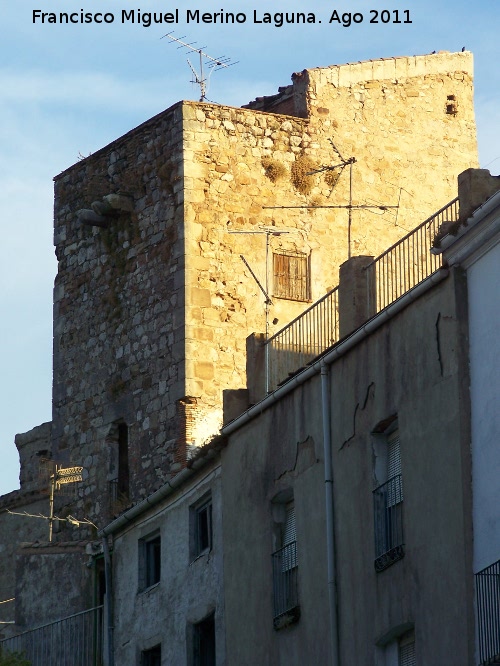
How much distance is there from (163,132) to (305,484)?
37.2 feet

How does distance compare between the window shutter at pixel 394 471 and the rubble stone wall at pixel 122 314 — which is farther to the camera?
the rubble stone wall at pixel 122 314

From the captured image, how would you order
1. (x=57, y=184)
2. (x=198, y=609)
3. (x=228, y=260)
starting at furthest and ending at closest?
(x=57, y=184), (x=228, y=260), (x=198, y=609)

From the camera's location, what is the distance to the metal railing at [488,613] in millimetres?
19031

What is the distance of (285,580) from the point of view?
2431 cm

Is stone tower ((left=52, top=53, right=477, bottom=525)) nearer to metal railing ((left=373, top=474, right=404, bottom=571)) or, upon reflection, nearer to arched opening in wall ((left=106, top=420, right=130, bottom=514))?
arched opening in wall ((left=106, top=420, right=130, bottom=514))

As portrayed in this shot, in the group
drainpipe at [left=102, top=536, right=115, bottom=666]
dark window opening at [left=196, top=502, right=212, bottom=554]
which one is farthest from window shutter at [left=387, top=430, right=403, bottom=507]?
drainpipe at [left=102, top=536, right=115, bottom=666]

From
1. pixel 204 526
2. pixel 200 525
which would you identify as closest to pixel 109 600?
pixel 200 525

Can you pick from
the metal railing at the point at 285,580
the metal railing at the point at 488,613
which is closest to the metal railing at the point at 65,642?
the metal railing at the point at 285,580

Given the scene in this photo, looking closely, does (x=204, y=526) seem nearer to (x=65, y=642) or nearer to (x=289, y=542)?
(x=289, y=542)

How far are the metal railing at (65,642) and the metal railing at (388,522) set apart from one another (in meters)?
8.64

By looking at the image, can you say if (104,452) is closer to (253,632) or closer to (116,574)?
(116,574)

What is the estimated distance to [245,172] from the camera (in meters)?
33.8

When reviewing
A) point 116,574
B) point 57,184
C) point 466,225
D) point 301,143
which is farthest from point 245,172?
point 466,225

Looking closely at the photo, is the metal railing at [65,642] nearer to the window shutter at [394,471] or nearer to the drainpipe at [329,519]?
the drainpipe at [329,519]
